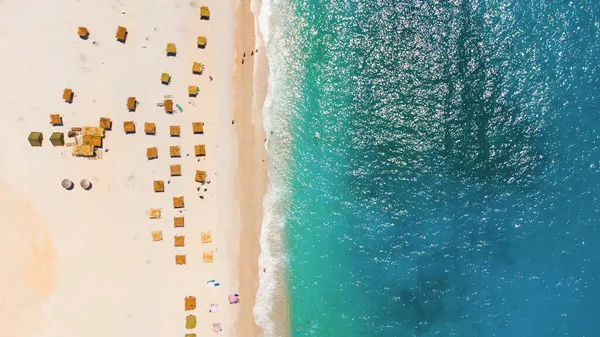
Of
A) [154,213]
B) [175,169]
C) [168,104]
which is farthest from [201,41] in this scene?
[154,213]

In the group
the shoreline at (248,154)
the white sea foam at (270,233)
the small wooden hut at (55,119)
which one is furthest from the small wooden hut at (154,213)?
the small wooden hut at (55,119)

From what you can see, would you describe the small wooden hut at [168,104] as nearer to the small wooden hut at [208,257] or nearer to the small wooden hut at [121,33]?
the small wooden hut at [121,33]

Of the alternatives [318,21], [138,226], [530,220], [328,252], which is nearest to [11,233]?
[138,226]

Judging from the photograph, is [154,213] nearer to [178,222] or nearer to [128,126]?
[178,222]

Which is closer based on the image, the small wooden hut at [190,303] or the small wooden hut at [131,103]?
the small wooden hut at [131,103]

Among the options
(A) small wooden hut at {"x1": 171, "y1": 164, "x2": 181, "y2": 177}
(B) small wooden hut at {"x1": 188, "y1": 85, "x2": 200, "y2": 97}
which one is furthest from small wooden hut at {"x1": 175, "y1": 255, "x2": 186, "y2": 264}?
(B) small wooden hut at {"x1": 188, "y1": 85, "x2": 200, "y2": 97}

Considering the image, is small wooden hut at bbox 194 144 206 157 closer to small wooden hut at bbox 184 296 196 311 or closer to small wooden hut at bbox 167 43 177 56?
small wooden hut at bbox 167 43 177 56
